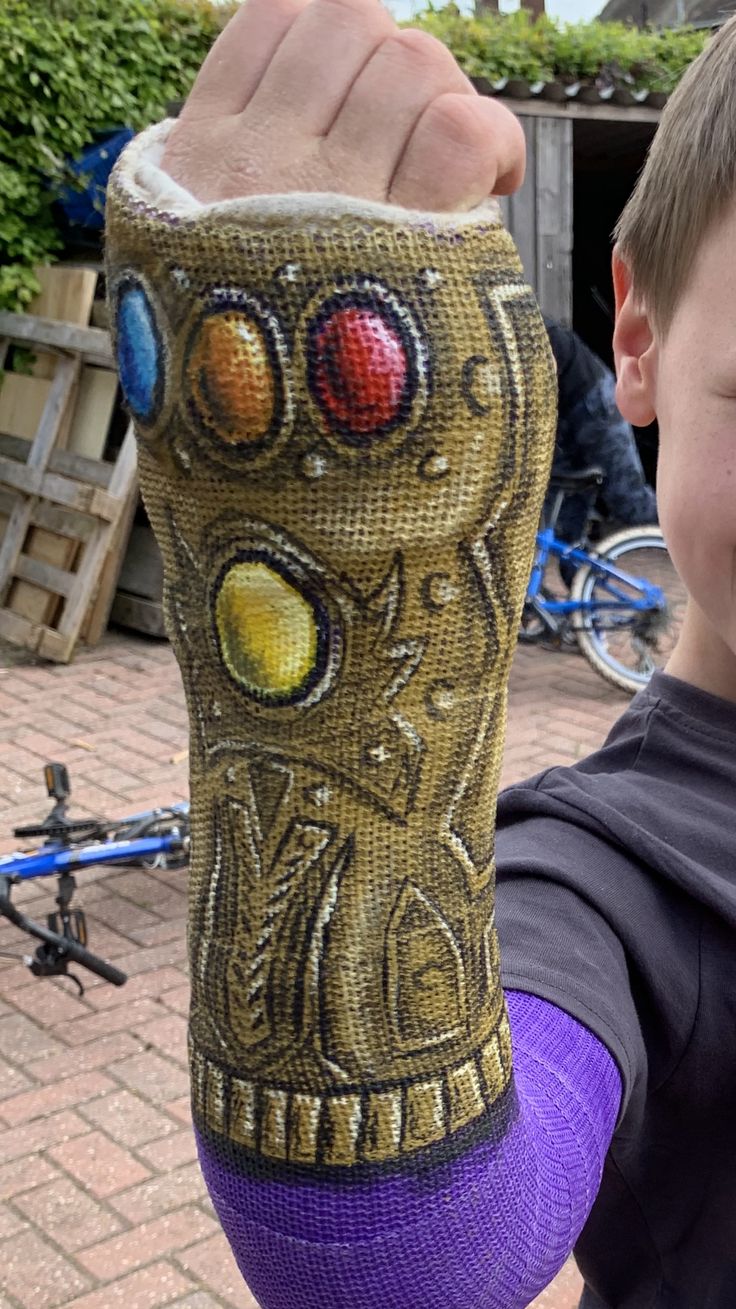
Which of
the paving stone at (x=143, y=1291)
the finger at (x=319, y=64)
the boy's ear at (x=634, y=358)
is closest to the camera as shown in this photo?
the finger at (x=319, y=64)

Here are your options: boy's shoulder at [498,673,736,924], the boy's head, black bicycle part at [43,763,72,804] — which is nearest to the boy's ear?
the boy's head

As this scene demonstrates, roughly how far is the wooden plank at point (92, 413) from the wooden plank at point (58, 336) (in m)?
0.08

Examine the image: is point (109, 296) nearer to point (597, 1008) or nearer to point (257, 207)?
point (257, 207)

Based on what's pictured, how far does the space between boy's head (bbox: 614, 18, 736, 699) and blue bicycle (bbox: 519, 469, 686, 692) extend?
5395 mm

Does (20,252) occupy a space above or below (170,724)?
above

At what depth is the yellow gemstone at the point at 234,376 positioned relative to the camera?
2.38 ft

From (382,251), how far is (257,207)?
0.07m

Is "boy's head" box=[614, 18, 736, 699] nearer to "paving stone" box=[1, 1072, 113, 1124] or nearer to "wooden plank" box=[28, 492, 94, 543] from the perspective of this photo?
"paving stone" box=[1, 1072, 113, 1124]

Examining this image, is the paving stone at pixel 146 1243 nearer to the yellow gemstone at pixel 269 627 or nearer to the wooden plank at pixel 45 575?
the yellow gemstone at pixel 269 627

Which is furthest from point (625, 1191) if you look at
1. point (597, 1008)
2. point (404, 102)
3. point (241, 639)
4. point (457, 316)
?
point (404, 102)

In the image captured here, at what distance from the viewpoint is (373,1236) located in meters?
0.80

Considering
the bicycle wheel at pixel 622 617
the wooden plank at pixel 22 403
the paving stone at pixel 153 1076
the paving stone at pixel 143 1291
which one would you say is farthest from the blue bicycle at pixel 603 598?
the paving stone at pixel 143 1291

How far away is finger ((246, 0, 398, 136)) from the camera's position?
72 centimetres

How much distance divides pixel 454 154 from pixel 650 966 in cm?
71
